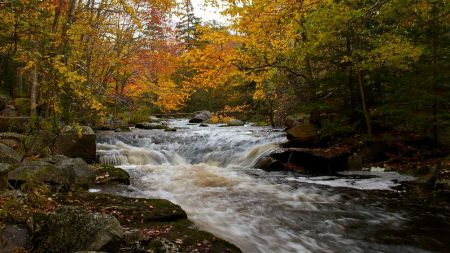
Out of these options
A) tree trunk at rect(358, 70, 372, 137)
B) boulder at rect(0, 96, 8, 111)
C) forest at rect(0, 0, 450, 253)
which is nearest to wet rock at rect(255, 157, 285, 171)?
forest at rect(0, 0, 450, 253)

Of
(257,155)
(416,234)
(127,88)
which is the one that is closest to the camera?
(416,234)

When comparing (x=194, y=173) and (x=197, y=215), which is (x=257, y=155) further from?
(x=197, y=215)

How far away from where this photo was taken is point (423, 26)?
9852mm

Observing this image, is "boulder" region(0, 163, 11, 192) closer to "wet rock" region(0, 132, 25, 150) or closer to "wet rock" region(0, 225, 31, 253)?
"wet rock" region(0, 225, 31, 253)

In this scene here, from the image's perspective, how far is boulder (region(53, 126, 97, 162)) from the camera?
10.8 meters

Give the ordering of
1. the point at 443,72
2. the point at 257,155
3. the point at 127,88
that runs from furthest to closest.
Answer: the point at 127,88, the point at 257,155, the point at 443,72

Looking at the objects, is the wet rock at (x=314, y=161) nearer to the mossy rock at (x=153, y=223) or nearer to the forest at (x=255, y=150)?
the forest at (x=255, y=150)

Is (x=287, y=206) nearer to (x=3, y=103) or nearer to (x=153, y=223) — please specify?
(x=153, y=223)

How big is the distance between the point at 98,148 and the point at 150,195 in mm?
6363

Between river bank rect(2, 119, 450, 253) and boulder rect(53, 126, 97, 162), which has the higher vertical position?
boulder rect(53, 126, 97, 162)

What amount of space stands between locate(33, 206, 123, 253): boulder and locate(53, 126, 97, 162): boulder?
7.02 m

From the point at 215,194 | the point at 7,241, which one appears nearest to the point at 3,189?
the point at 7,241

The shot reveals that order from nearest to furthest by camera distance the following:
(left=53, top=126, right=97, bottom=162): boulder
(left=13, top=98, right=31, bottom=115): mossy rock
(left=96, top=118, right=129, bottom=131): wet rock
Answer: (left=53, top=126, right=97, bottom=162): boulder, (left=13, top=98, right=31, bottom=115): mossy rock, (left=96, top=118, right=129, bottom=131): wet rock

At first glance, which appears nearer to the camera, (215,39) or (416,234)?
(416,234)
